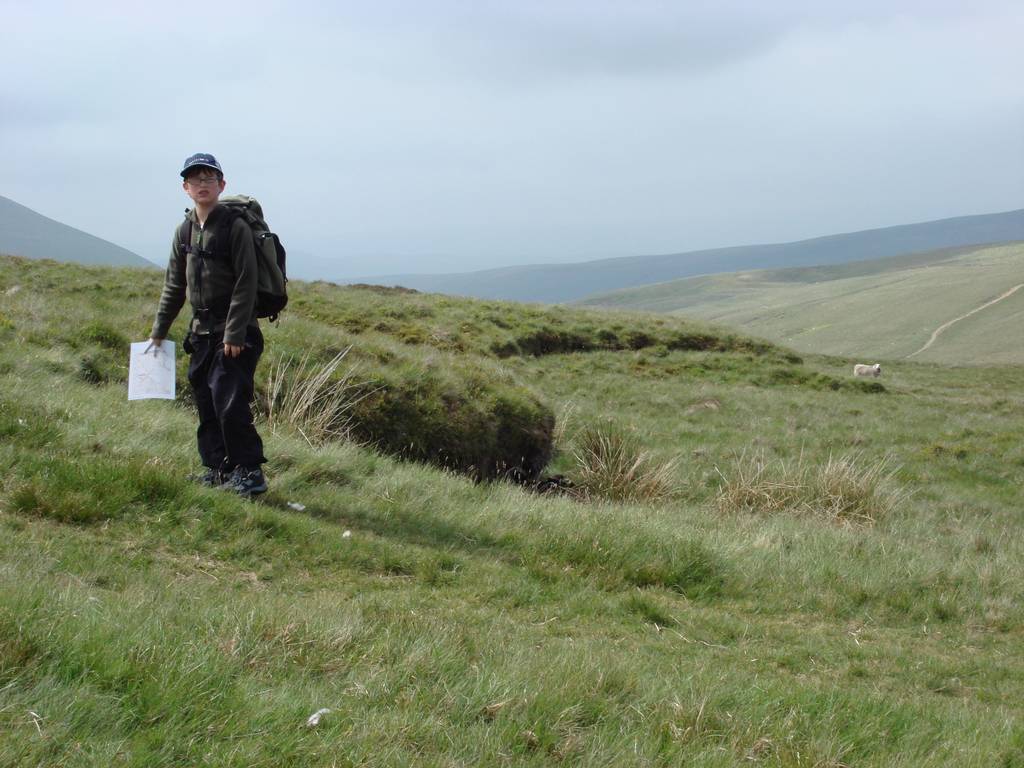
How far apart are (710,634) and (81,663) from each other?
3894 millimetres

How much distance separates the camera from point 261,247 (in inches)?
257

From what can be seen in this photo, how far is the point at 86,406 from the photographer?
7.91m

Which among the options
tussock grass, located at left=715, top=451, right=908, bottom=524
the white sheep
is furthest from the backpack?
the white sheep

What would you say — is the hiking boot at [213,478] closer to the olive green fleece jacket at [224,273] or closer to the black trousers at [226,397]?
the black trousers at [226,397]

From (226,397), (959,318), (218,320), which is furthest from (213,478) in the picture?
(959,318)

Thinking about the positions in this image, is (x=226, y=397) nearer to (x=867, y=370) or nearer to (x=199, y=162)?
(x=199, y=162)

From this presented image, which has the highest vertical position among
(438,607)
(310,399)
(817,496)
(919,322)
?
(310,399)

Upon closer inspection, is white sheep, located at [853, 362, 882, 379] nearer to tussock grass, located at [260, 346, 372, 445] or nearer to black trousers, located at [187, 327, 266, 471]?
tussock grass, located at [260, 346, 372, 445]

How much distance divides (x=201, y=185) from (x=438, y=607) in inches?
138

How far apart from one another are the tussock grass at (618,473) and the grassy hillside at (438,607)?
0.08m

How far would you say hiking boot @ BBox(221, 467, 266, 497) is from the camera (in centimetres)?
673

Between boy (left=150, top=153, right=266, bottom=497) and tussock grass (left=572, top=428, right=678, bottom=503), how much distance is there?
5590 mm

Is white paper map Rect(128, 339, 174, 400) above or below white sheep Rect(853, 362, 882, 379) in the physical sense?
above

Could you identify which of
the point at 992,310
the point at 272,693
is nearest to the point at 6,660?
the point at 272,693
